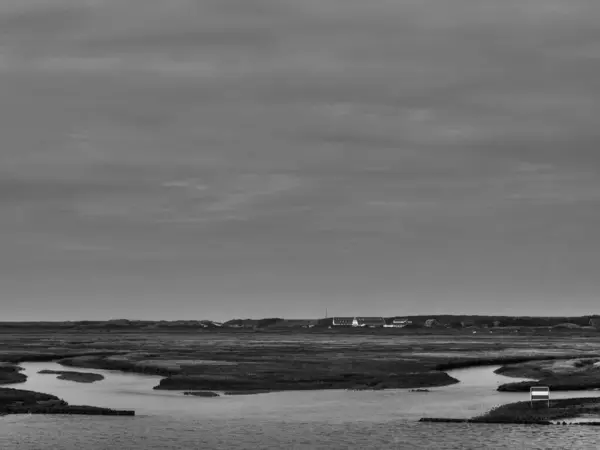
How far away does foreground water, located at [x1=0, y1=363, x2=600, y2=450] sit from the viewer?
36.5m

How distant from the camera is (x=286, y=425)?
138 ft

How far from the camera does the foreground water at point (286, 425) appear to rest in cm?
3653

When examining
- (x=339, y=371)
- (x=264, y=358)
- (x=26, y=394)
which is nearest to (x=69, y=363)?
(x=264, y=358)

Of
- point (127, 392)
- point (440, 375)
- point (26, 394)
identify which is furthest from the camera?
point (440, 375)

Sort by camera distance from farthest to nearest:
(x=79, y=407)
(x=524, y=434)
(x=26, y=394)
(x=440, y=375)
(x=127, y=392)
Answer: (x=440, y=375), (x=127, y=392), (x=26, y=394), (x=79, y=407), (x=524, y=434)

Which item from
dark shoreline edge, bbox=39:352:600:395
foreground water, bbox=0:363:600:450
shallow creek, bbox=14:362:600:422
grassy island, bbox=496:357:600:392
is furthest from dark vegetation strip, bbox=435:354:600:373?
foreground water, bbox=0:363:600:450

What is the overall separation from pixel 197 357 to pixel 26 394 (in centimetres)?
4279

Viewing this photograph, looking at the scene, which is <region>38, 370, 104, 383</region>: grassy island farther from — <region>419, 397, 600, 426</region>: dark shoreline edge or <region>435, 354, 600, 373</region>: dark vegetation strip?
<region>419, 397, 600, 426</region>: dark shoreline edge

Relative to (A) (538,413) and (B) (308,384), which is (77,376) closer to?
(B) (308,384)

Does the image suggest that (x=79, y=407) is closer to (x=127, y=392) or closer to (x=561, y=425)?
(x=127, y=392)

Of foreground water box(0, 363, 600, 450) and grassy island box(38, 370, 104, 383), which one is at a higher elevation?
grassy island box(38, 370, 104, 383)

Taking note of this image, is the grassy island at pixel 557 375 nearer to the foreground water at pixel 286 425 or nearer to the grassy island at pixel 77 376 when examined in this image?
the foreground water at pixel 286 425

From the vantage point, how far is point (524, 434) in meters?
38.8

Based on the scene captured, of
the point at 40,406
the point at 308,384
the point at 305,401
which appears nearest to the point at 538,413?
the point at 305,401
